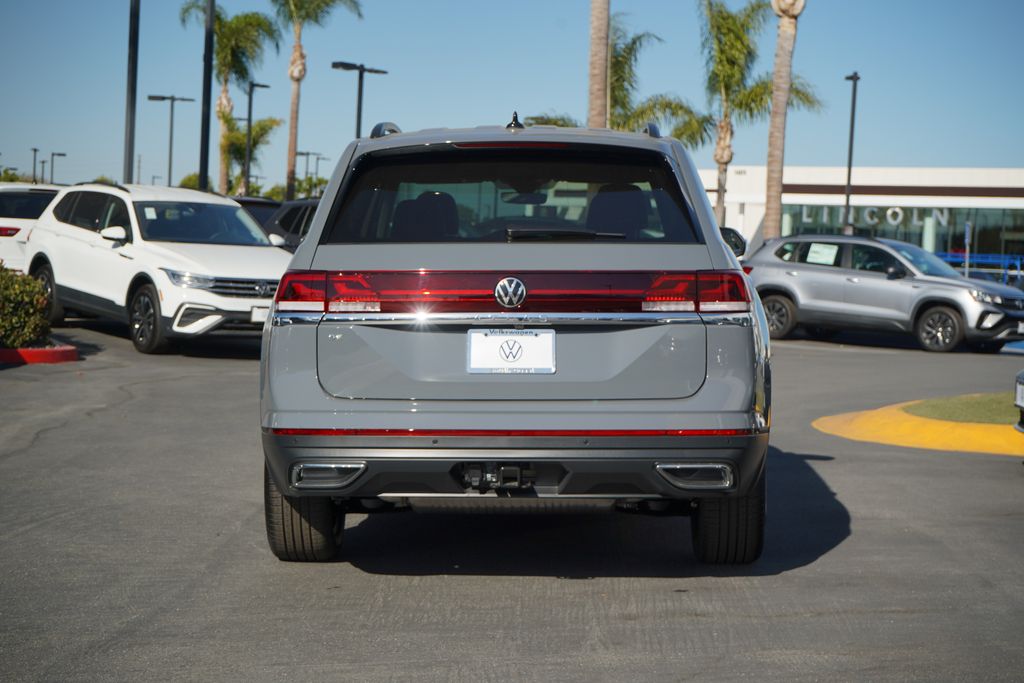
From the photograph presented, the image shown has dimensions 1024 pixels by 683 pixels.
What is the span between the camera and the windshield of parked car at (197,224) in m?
16.5

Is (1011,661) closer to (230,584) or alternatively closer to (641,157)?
(641,157)

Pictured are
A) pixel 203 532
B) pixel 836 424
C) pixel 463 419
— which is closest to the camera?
pixel 463 419

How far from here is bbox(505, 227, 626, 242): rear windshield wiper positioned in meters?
5.34

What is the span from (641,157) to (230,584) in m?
2.43

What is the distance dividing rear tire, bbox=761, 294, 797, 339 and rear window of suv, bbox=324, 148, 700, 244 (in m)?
16.7

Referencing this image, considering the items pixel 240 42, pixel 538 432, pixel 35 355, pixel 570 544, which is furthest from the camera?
pixel 240 42

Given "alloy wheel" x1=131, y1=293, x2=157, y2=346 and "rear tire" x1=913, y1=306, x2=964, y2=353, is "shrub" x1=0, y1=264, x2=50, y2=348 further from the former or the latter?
"rear tire" x1=913, y1=306, x2=964, y2=353

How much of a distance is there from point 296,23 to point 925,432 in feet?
146

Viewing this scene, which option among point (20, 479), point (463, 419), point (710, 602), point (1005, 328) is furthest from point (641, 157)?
point (1005, 328)

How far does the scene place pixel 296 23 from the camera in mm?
52188

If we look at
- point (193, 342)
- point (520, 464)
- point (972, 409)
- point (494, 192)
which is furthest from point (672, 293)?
point (193, 342)

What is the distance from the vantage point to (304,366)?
529cm

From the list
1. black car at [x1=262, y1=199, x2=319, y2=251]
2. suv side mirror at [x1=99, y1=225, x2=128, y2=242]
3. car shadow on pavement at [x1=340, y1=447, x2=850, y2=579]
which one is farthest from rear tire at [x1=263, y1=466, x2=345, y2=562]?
black car at [x1=262, y1=199, x2=319, y2=251]

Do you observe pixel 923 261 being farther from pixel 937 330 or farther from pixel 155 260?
pixel 155 260
